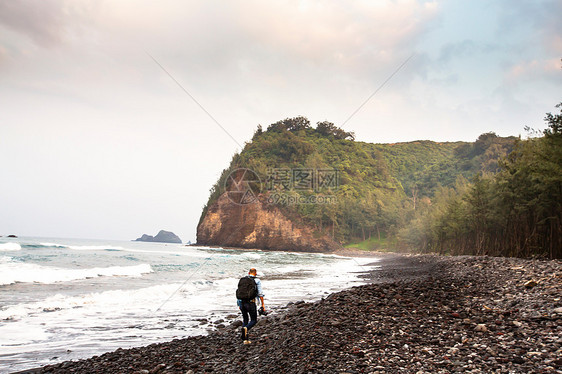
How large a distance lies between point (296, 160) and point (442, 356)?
137207 mm

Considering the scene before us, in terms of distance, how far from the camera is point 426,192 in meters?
158

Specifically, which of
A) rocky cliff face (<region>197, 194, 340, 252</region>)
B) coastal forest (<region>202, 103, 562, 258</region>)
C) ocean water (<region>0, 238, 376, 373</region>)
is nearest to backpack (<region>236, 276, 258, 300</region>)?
ocean water (<region>0, 238, 376, 373</region>)

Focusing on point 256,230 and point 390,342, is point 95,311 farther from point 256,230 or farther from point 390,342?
point 256,230

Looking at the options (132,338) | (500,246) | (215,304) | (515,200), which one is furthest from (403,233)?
(132,338)

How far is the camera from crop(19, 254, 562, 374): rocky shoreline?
5.77 metres

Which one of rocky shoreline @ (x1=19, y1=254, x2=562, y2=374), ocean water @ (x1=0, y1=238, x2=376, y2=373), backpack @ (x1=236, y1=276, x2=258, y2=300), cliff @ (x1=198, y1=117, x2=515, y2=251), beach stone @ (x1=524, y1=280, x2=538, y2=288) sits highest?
cliff @ (x1=198, y1=117, x2=515, y2=251)

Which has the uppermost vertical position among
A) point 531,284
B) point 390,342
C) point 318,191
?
point 318,191

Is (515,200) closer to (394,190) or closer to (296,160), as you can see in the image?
(296,160)

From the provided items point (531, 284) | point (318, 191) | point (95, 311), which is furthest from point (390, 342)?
point (318, 191)

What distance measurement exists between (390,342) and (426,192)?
16541 cm

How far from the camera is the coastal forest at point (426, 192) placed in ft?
87.1

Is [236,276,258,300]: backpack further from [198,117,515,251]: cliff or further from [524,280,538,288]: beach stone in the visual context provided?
[198,117,515,251]: cliff

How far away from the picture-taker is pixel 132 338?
9719 mm

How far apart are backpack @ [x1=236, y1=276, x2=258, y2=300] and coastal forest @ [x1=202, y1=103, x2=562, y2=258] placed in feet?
72.6
